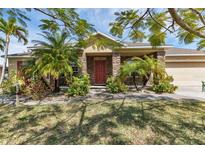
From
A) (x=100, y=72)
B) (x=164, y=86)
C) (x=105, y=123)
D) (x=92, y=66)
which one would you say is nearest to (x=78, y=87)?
(x=92, y=66)

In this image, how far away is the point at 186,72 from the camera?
688 inches

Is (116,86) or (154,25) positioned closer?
(154,25)

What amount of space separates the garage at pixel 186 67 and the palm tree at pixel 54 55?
9173 mm

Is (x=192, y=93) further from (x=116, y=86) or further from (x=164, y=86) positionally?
(x=116, y=86)

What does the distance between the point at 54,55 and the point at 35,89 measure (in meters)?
2.12

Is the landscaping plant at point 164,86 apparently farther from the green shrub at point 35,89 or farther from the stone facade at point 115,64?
the green shrub at point 35,89

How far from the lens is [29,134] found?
6.28m

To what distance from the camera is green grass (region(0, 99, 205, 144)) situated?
5.87m

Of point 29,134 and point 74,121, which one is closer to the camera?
point 29,134

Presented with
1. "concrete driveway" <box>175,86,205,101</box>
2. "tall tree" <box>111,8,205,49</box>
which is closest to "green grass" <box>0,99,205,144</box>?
"concrete driveway" <box>175,86,205,101</box>

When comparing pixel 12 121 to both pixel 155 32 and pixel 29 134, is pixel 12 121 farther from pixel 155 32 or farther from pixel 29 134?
pixel 155 32

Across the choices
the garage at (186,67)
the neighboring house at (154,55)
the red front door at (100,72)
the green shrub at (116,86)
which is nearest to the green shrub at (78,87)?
the green shrub at (116,86)
